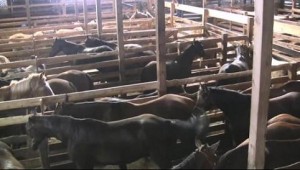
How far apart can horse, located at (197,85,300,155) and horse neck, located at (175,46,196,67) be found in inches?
86.9

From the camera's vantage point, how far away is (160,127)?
296 centimetres

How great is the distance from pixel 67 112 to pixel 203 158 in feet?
5.42

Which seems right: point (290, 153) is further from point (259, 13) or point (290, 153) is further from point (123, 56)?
point (123, 56)

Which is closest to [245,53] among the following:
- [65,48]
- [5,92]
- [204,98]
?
[204,98]

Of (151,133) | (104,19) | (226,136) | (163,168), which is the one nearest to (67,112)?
(151,133)

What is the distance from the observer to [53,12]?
639 inches

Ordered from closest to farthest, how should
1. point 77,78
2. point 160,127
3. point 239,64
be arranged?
point 160,127, point 77,78, point 239,64

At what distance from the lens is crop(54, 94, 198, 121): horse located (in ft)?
12.8

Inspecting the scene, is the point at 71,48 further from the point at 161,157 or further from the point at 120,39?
the point at 161,157

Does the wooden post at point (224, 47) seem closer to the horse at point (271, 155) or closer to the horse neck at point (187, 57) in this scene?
the horse neck at point (187, 57)

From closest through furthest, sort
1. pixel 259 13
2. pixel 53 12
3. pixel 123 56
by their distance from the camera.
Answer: pixel 259 13
pixel 123 56
pixel 53 12

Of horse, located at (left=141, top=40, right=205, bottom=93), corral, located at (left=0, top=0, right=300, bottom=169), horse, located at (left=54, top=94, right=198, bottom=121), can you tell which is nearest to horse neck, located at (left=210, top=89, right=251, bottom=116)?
horse, located at (left=54, top=94, right=198, bottom=121)

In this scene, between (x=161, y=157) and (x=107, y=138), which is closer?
(x=107, y=138)

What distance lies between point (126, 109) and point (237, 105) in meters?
1.25
